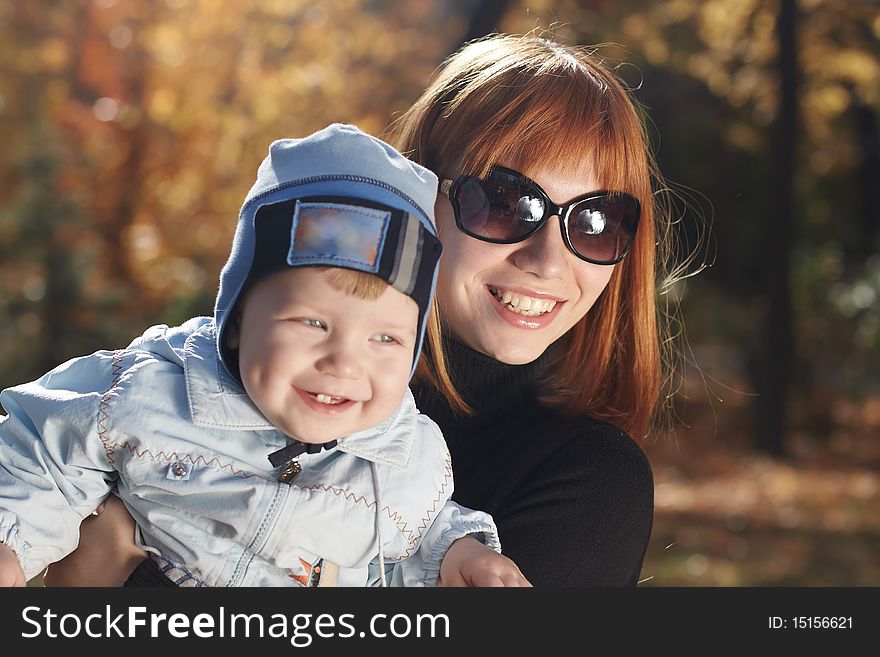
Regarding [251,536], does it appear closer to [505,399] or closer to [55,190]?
[505,399]

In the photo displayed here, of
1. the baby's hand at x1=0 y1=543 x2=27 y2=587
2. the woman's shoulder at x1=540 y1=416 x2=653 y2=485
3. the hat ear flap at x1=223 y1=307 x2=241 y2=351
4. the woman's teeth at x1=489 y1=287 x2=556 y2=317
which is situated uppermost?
the woman's teeth at x1=489 y1=287 x2=556 y2=317

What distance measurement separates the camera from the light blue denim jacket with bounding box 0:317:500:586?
2.12m

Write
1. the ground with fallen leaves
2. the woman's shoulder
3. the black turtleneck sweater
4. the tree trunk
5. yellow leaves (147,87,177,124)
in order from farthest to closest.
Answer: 1. yellow leaves (147,87,177,124)
2. the tree trunk
3. the ground with fallen leaves
4. the woman's shoulder
5. the black turtleneck sweater

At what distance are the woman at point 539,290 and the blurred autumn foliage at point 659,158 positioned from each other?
7392 mm

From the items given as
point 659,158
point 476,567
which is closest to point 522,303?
point 476,567

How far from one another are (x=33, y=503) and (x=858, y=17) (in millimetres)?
13129

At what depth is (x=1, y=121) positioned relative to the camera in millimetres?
14023

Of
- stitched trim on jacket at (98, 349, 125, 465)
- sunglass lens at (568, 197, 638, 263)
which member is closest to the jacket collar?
stitched trim on jacket at (98, 349, 125, 465)

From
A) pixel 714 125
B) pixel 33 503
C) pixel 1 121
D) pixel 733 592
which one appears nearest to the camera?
pixel 33 503

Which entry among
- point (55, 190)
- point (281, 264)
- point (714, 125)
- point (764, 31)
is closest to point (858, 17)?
point (764, 31)

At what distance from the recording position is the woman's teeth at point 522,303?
274 cm

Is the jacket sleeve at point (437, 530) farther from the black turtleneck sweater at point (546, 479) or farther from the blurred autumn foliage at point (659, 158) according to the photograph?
the blurred autumn foliage at point (659, 158)

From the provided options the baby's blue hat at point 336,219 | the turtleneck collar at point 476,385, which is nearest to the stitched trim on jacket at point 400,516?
the baby's blue hat at point 336,219

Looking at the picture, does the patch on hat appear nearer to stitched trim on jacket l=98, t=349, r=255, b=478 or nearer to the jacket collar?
the jacket collar
